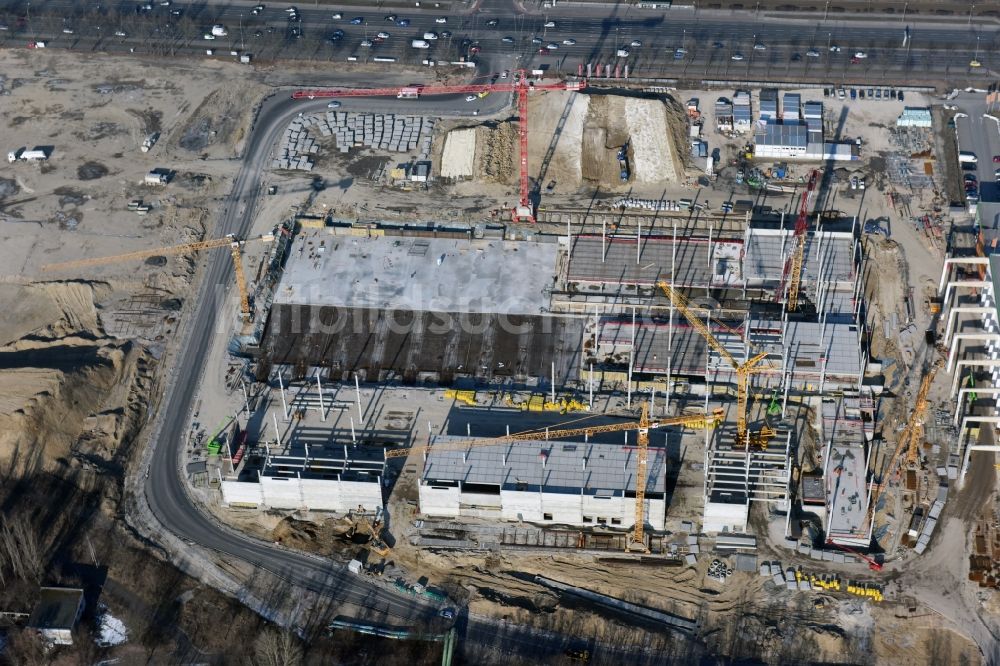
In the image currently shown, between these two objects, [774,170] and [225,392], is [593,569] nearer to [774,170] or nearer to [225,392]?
[225,392]

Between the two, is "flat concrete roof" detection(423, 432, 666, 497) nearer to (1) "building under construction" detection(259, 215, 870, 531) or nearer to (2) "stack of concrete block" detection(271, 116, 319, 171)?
(1) "building under construction" detection(259, 215, 870, 531)

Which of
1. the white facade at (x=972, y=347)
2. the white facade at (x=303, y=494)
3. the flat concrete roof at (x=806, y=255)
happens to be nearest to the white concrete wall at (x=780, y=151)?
the flat concrete roof at (x=806, y=255)

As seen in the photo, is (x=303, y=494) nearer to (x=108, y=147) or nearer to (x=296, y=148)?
(x=296, y=148)

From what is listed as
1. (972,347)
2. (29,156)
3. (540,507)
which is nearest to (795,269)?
(972,347)

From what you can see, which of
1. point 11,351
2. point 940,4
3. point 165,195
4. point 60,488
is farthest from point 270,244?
point 940,4

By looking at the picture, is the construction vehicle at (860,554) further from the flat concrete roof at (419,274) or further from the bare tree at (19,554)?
the bare tree at (19,554)

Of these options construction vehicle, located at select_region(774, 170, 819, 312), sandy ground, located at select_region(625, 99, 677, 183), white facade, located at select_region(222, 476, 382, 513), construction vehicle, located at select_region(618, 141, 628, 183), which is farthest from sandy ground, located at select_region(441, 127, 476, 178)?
white facade, located at select_region(222, 476, 382, 513)

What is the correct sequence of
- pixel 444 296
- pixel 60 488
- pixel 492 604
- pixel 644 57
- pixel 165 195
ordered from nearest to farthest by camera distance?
1. pixel 492 604
2. pixel 60 488
3. pixel 444 296
4. pixel 165 195
5. pixel 644 57
